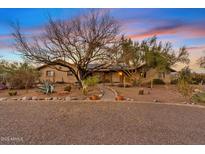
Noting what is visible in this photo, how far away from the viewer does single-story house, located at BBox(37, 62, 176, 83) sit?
238 inches

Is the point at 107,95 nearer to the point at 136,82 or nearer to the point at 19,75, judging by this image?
the point at 136,82

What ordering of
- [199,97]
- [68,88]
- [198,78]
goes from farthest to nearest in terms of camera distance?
[68,88], [199,97], [198,78]

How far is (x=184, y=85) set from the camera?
5.66m

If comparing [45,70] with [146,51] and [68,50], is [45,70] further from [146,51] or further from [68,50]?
[146,51]

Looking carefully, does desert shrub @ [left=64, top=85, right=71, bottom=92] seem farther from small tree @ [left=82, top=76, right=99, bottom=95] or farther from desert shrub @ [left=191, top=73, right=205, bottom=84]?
desert shrub @ [left=191, top=73, right=205, bottom=84]

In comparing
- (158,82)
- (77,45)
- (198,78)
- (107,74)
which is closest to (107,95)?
(107,74)

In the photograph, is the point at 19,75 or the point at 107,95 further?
the point at 19,75

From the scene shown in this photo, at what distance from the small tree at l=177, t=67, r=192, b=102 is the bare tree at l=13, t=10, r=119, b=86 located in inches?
73.0

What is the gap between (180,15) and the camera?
4176 millimetres

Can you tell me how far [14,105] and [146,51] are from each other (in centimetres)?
420

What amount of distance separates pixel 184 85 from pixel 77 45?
3.07 m

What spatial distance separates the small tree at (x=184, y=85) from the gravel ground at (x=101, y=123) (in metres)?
0.76
